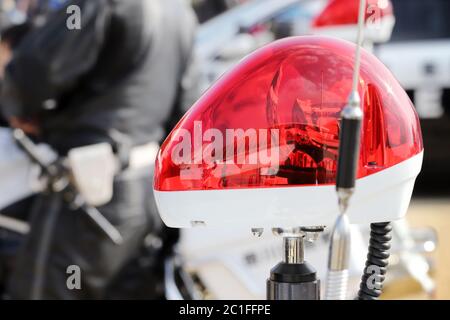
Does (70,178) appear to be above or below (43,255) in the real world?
above

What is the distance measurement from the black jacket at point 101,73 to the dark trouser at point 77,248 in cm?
→ 19

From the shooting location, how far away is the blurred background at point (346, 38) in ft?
10.9

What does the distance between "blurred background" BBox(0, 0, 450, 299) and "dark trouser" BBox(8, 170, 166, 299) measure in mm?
155

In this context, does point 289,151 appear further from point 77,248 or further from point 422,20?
point 422,20

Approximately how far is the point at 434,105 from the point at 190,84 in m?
5.12

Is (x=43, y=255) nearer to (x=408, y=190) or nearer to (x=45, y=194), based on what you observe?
(x=45, y=194)

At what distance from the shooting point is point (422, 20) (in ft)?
29.0

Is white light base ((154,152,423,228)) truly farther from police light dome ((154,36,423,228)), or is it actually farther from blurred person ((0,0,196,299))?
blurred person ((0,0,196,299))

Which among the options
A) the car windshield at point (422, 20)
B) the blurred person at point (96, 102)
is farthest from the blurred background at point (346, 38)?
the blurred person at point (96, 102)

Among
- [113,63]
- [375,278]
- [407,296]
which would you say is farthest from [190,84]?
[375,278]

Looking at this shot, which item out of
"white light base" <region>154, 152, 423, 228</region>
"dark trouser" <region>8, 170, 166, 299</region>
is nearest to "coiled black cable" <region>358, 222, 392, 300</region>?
"white light base" <region>154, 152, 423, 228</region>

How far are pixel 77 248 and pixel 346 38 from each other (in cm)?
117

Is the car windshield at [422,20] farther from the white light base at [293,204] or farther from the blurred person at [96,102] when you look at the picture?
the white light base at [293,204]
